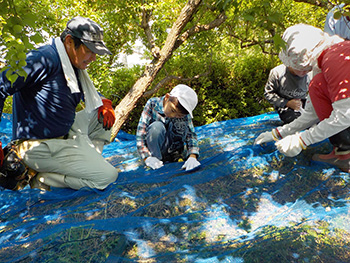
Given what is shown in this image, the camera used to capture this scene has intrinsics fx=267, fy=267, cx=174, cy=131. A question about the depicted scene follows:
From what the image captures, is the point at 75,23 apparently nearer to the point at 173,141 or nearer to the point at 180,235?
the point at 173,141

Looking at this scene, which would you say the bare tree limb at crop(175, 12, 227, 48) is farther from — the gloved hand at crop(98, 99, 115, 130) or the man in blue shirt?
the man in blue shirt

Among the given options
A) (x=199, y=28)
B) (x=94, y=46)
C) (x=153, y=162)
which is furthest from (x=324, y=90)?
(x=199, y=28)

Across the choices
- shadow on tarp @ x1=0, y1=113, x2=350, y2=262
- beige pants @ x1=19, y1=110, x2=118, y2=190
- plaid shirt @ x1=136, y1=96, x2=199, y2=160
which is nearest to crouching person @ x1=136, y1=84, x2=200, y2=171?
plaid shirt @ x1=136, y1=96, x2=199, y2=160

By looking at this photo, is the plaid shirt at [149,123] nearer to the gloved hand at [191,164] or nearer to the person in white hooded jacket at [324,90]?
the gloved hand at [191,164]

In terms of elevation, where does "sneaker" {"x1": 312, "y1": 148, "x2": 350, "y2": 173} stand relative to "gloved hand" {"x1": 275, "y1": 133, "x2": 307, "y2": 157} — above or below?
below

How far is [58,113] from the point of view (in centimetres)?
217

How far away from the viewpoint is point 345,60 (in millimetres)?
1892

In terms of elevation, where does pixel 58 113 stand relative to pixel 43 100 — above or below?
below

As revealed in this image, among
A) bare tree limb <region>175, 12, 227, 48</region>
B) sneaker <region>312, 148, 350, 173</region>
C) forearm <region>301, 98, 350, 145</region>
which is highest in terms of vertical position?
bare tree limb <region>175, 12, 227, 48</region>

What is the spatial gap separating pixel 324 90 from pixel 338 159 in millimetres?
567

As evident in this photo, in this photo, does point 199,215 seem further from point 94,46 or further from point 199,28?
point 199,28

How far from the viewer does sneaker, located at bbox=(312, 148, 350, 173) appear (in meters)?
2.10

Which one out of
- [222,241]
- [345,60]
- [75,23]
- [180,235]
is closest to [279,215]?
[222,241]

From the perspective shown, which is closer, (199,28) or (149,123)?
(149,123)
